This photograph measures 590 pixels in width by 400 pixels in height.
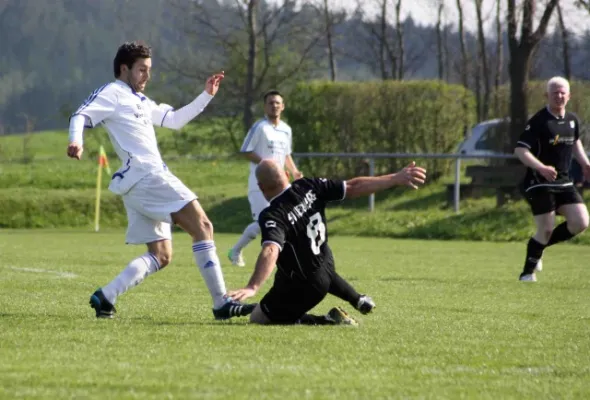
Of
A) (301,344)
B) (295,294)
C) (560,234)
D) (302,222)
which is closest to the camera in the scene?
(301,344)

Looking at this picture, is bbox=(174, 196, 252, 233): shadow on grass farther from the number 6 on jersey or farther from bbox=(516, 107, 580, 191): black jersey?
the number 6 on jersey

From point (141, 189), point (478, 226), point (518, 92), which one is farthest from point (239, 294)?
point (518, 92)

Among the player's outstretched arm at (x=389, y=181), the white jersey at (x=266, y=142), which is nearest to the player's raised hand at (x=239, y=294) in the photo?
the player's outstretched arm at (x=389, y=181)

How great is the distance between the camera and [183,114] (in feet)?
30.0

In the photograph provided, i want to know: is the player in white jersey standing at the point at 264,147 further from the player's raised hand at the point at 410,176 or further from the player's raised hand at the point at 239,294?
the player's raised hand at the point at 239,294

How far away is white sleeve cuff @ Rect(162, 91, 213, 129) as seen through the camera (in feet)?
29.7

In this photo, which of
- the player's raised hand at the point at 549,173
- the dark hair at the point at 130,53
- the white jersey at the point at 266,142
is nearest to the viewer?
the dark hair at the point at 130,53

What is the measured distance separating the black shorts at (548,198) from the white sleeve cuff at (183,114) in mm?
4566

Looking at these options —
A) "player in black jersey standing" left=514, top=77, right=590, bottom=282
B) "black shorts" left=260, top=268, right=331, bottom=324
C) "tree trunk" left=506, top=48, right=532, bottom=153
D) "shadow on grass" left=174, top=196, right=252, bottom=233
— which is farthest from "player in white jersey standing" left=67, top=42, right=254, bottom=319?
"tree trunk" left=506, top=48, right=532, bottom=153

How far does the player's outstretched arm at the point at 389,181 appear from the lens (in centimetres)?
752

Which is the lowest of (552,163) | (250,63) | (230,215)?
(230,215)

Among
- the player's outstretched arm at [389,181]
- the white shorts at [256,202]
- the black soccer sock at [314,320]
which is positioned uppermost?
the player's outstretched arm at [389,181]

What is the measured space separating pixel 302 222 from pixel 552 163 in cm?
547

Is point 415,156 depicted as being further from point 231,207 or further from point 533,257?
point 533,257
